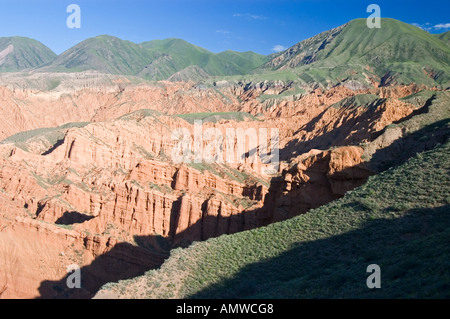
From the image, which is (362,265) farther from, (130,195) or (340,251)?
(130,195)

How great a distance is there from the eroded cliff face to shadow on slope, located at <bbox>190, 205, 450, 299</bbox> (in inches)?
620

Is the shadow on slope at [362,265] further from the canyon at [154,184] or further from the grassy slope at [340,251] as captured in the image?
the canyon at [154,184]

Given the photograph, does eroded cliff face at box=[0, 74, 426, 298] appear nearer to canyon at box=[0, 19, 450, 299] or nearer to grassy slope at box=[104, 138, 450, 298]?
canyon at box=[0, 19, 450, 299]

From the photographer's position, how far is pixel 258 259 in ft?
97.7

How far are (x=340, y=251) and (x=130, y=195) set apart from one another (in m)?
36.3

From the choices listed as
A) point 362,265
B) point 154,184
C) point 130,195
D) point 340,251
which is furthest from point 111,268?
point 362,265

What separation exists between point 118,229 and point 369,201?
32.0m

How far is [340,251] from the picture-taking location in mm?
27688

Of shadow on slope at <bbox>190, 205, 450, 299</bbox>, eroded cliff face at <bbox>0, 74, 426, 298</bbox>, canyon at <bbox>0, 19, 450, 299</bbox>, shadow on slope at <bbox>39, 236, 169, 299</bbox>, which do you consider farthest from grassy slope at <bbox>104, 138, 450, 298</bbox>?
shadow on slope at <bbox>39, 236, 169, 299</bbox>

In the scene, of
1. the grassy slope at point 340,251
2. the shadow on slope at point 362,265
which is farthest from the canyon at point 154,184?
the shadow on slope at point 362,265
